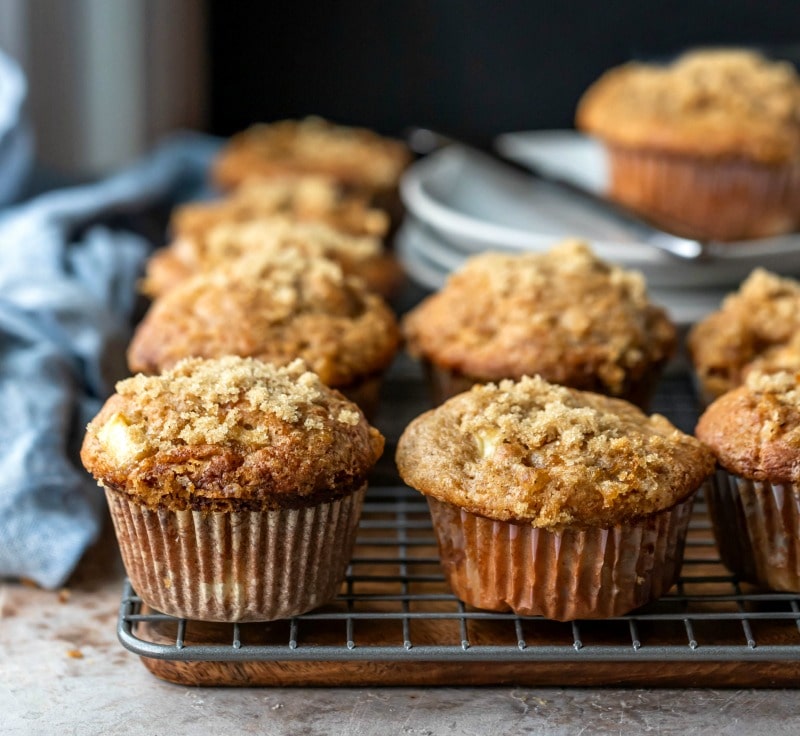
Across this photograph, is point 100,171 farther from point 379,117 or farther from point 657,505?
point 657,505

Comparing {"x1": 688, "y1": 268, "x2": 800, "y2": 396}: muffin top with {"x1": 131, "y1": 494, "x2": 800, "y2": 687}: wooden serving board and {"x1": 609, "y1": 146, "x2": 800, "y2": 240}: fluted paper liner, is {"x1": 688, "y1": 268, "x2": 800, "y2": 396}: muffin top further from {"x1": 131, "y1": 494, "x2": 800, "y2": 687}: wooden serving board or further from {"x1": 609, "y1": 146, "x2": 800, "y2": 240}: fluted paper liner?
{"x1": 609, "y1": 146, "x2": 800, "y2": 240}: fluted paper liner

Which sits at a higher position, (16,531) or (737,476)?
(737,476)

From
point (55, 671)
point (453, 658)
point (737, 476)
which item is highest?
point (737, 476)

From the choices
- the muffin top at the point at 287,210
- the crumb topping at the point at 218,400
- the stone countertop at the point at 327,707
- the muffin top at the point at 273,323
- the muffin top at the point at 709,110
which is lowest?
the stone countertop at the point at 327,707

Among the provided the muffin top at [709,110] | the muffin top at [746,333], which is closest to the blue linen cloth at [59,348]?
the muffin top at [746,333]

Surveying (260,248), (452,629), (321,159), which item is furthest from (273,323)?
(321,159)

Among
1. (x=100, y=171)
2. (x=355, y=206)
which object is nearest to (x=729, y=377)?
(x=355, y=206)

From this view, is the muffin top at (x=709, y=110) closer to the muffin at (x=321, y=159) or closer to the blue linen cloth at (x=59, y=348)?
the muffin at (x=321, y=159)
